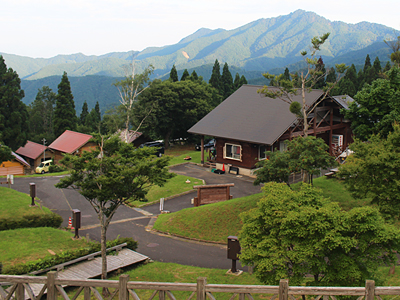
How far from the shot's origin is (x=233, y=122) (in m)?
32.6

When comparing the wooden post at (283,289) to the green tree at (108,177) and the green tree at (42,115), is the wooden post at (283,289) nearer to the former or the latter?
the green tree at (108,177)

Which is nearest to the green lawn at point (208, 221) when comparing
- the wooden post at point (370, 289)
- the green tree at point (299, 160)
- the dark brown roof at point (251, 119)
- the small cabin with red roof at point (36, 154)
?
the green tree at point (299, 160)

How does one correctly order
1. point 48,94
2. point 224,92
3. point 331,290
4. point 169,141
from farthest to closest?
1. point 48,94
2. point 224,92
3. point 169,141
4. point 331,290

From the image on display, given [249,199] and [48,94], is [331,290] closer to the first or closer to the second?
[249,199]

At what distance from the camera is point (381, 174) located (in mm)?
14164

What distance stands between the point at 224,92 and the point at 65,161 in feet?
189

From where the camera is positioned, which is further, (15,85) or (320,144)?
(15,85)

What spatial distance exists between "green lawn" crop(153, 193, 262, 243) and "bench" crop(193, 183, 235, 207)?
4.33 ft

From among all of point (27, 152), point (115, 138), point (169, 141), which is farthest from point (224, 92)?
point (115, 138)

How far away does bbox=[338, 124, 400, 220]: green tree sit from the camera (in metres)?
13.8

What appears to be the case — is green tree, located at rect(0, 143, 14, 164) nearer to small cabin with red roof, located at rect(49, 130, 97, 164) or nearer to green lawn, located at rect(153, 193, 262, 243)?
green lawn, located at rect(153, 193, 262, 243)

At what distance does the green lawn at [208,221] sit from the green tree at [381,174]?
6.27 meters

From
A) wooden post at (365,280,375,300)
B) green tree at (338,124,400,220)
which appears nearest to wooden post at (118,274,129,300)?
wooden post at (365,280,375,300)

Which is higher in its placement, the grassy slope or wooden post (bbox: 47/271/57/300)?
wooden post (bbox: 47/271/57/300)
